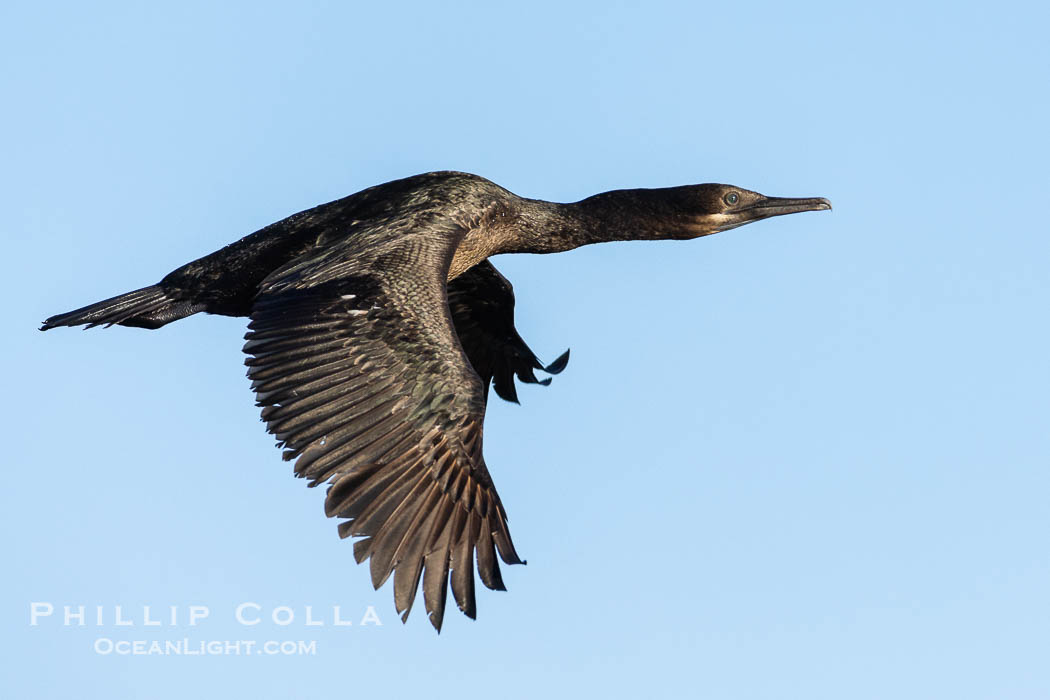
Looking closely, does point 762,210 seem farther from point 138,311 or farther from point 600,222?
point 138,311

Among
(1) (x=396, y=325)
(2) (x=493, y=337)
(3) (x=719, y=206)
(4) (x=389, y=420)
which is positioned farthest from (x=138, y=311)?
(3) (x=719, y=206)

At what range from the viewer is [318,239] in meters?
12.3

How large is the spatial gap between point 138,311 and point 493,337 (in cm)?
364

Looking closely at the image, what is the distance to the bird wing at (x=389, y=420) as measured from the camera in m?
10.2

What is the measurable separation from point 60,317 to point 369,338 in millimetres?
3215

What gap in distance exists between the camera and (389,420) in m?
10.6

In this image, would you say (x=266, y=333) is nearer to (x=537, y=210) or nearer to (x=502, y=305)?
(x=537, y=210)

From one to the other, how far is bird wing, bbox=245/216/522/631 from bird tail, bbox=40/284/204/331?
1.48 m

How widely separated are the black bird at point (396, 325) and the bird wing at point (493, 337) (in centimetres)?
161

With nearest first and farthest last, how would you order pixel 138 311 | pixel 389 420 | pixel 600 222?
pixel 389 420 < pixel 138 311 < pixel 600 222

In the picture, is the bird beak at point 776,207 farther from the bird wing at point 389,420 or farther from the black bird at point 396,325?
the bird wing at point 389,420

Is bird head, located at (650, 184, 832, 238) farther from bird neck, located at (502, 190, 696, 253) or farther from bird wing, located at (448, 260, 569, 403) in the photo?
bird wing, located at (448, 260, 569, 403)

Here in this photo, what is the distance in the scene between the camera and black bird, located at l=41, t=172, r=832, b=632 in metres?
10.3

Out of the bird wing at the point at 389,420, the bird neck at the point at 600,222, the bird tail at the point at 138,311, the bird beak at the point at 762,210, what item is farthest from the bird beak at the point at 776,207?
the bird tail at the point at 138,311
